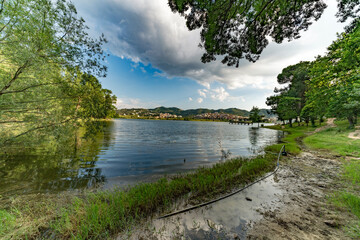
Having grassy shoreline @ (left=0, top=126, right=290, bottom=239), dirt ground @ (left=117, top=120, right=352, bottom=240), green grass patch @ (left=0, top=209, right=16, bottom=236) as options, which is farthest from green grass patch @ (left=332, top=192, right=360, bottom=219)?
green grass patch @ (left=0, top=209, right=16, bottom=236)

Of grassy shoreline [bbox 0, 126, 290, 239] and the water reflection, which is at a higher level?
grassy shoreline [bbox 0, 126, 290, 239]

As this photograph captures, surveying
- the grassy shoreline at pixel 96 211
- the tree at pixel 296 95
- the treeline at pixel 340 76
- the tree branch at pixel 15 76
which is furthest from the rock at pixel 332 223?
the tree at pixel 296 95

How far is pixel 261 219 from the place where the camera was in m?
4.25

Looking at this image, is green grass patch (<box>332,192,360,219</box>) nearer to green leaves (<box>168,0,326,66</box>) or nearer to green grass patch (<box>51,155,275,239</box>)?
green grass patch (<box>51,155,275,239</box>)

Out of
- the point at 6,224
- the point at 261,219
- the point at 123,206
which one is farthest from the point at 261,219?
the point at 6,224

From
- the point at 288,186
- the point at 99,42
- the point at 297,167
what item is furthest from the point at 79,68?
the point at 297,167

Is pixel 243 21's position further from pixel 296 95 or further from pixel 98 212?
pixel 296 95

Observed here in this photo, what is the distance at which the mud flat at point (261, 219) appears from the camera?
355 centimetres

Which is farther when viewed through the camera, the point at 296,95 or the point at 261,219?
the point at 296,95

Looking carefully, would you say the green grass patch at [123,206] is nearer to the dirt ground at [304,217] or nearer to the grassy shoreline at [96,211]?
the grassy shoreline at [96,211]

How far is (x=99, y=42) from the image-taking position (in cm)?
800

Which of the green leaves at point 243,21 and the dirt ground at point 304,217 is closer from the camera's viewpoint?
the dirt ground at point 304,217

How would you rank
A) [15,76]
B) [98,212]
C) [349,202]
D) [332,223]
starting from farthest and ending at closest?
[15,76], [349,202], [98,212], [332,223]

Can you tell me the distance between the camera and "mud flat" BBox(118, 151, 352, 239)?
3551mm
